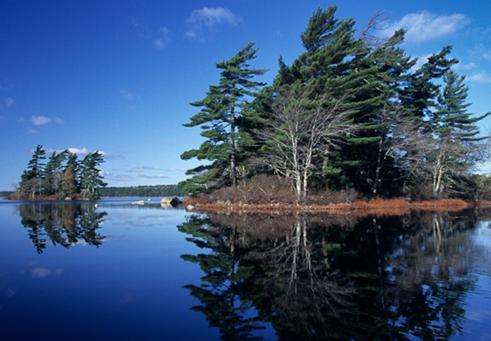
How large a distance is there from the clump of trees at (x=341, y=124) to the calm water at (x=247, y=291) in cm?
1848

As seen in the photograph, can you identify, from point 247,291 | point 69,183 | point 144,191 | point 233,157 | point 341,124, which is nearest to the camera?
point 247,291

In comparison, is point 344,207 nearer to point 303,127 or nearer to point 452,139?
point 303,127

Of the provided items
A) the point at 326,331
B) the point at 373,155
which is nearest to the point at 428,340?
the point at 326,331

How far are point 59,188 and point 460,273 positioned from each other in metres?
89.1

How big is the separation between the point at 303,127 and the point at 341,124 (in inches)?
118

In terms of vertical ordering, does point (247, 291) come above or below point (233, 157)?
below

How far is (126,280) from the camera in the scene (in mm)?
6621

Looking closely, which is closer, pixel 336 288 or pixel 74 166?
pixel 336 288

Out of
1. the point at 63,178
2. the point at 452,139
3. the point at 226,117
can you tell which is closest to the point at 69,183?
the point at 63,178

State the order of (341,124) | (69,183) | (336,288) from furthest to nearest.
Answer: (69,183), (341,124), (336,288)

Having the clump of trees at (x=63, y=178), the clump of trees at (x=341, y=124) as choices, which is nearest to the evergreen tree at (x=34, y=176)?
the clump of trees at (x=63, y=178)

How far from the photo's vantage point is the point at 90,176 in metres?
79.2

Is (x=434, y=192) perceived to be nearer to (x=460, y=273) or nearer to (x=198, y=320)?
(x=460, y=273)

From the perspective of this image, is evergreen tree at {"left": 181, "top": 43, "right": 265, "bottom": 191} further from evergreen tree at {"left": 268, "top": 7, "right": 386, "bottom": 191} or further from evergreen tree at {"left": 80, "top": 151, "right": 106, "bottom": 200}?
evergreen tree at {"left": 80, "top": 151, "right": 106, "bottom": 200}
